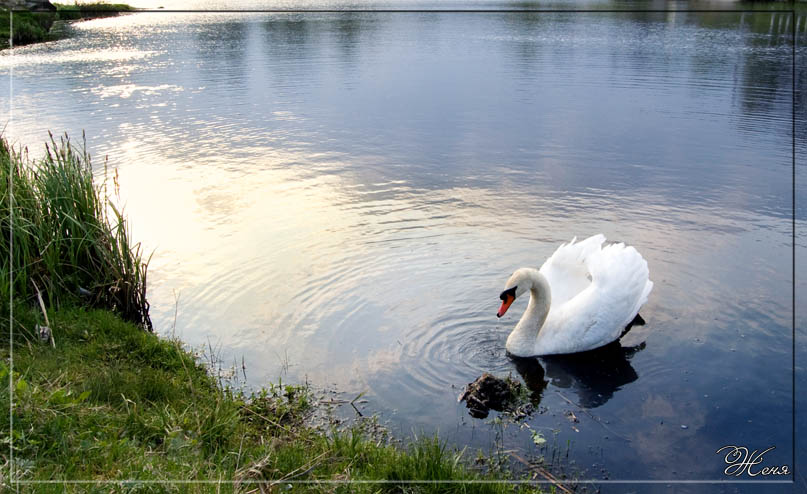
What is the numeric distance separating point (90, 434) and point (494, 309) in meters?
5.26

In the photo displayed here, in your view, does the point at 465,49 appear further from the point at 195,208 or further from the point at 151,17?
the point at 151,17

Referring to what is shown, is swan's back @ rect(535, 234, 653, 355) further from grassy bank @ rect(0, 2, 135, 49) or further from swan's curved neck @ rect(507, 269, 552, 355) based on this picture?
grassy bank @ rect(0, 2, 135, 49)

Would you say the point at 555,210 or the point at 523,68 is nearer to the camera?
the point at 555,210

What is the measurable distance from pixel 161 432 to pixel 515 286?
4.28 metres

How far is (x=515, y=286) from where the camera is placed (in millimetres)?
8023

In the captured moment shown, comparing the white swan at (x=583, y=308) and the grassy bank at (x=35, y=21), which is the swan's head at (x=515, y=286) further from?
the grassy bank at (x=35, y=21)

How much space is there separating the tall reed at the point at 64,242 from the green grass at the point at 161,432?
539 millimetres

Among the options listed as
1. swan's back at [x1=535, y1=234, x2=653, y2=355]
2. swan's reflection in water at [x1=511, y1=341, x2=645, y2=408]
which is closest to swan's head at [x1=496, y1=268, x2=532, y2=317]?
swan's back at [x1=535, y1=234, x2=653, y2=355]

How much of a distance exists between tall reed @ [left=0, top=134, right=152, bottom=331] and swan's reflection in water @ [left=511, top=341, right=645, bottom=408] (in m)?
4.86

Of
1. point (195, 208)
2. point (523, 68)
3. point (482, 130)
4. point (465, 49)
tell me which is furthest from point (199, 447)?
point (465, 49)

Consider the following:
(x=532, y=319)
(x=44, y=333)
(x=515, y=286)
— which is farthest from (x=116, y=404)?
(x=532, y=319)

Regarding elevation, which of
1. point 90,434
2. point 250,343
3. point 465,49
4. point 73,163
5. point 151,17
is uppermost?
point 151,17

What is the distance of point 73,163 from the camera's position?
26.2ft

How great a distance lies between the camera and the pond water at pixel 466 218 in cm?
711
